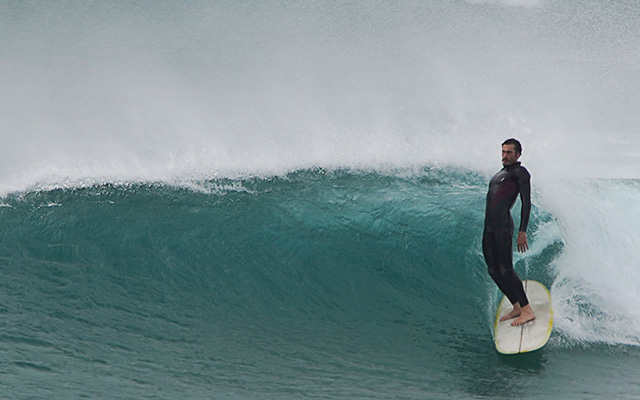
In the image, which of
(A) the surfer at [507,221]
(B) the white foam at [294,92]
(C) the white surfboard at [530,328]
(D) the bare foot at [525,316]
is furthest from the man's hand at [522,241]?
(B) the white foam at [294,92]

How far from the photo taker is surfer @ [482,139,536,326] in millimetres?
5004

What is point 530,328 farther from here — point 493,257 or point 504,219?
point 504,219

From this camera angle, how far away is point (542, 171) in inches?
321

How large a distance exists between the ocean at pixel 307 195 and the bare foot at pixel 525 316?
9.8 inches

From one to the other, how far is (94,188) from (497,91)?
6.21 metres

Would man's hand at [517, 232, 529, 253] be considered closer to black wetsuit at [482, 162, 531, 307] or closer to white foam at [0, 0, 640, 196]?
black wetsuit at [482, 162, 531, 307]

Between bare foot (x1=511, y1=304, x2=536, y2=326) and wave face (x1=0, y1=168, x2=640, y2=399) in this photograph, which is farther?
bare foot (x1=511, y1=304, x2=536, y2=326)

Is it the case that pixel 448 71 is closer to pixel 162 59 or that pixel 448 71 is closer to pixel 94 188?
pixel 162 59

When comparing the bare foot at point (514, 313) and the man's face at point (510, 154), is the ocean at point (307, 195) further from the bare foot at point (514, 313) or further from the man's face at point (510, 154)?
the man's face at point (510, 154)

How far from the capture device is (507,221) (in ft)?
16.6

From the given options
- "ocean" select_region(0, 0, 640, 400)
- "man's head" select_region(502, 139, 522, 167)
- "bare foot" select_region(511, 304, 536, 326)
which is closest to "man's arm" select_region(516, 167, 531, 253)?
"man's head" select_region(502, 139, 522, 167)

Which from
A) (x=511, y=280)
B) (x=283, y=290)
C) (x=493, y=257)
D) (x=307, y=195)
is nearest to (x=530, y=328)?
(x=511, y=280)

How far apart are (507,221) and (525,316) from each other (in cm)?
75

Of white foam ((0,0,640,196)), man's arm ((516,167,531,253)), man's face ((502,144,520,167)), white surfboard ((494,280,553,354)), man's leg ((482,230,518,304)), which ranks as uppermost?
white foam ((0,0,640,196))
